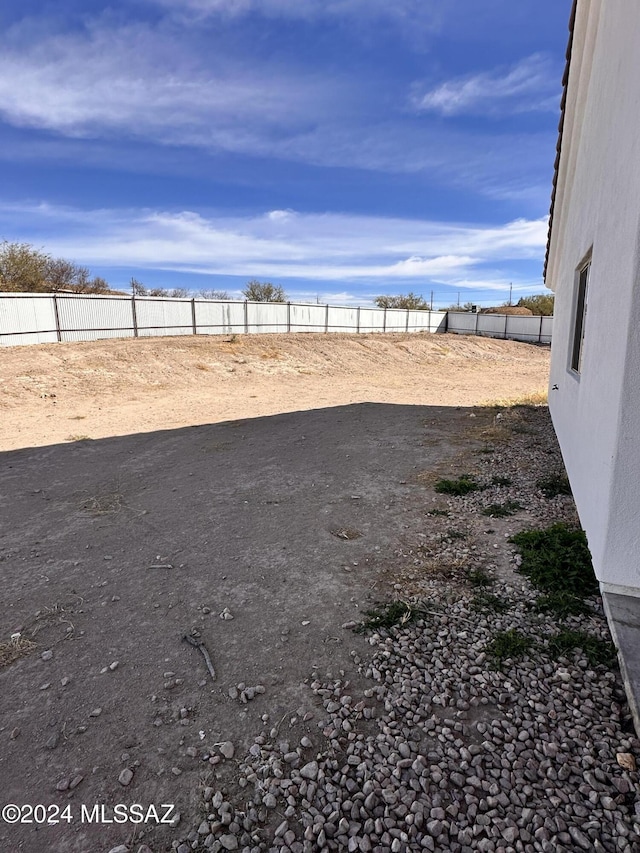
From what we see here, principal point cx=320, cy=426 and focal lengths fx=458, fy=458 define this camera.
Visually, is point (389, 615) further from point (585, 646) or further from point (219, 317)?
point (219, 317)

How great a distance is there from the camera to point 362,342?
23734 mm

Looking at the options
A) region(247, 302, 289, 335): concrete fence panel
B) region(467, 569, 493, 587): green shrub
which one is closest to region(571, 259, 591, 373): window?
region(467, 569, 493, 587): green shrub

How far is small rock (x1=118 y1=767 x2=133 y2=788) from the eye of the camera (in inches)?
70.8

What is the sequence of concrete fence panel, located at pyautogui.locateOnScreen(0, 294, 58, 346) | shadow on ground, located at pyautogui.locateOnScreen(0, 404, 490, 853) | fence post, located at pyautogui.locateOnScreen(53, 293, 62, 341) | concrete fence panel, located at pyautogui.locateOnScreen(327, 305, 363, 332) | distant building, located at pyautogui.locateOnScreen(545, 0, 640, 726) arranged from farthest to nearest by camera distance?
concrete fence panel, located at pyautogui.locateOnScreen(327, 305, 363, 332)
fence post, located at pyautogui.locateOnScreen(53, 293, 62, 341)
concrete fence panel, located at pyautogui.locateOnScreen(0, 294, 58, 346)
distant building, located at pyautogui.locateOnScreen(545, 0, 640, 726)
shadow on ground, located at pyautogui.locateOnScreen(0, 404, 490, 853)

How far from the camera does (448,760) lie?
1.82m

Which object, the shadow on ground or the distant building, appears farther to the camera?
the distant building

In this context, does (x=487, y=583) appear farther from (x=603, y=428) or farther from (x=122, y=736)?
(x=122, y=736)

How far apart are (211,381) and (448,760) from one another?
46.3ft

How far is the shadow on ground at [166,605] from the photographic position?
1.88m

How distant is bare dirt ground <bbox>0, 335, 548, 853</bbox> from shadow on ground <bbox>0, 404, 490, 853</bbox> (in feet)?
0.04

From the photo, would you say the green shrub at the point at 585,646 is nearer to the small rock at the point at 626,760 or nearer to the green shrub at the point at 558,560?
the green shrub at the point at 558,560

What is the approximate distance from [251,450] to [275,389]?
734 centimetres

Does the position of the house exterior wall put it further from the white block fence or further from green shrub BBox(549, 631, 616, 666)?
the white block fence

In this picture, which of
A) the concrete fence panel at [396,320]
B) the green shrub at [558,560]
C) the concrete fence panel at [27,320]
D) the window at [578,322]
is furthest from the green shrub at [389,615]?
the concrete fence panel at [396,320]
